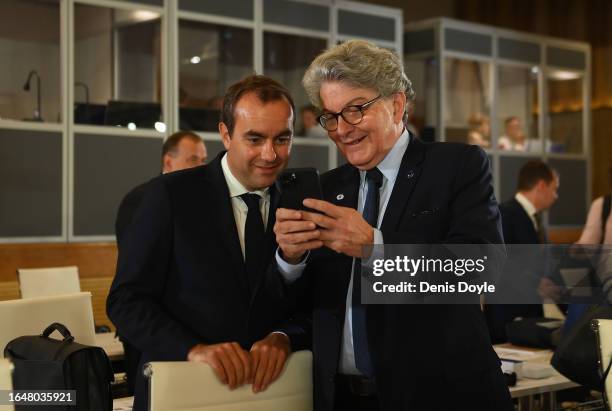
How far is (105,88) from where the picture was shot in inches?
287

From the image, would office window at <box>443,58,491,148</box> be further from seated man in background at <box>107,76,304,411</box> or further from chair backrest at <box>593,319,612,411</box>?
seated man in background at <box>107,76,304,411</box>

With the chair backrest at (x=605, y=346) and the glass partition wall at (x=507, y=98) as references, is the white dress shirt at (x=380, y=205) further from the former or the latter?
the glass partition wall at (x=507, y=98)

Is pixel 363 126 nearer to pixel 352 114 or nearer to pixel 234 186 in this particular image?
pixel 352 114

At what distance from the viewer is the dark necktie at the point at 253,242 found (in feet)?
6.55

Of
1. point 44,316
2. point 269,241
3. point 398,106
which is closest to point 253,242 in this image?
point 269,241

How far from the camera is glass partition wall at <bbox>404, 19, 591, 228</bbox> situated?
32.6ft

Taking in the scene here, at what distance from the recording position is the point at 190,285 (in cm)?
195

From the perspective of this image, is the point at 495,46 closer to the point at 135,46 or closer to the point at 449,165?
the point at 135,46

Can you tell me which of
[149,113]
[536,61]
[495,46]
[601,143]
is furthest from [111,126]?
[601,143]

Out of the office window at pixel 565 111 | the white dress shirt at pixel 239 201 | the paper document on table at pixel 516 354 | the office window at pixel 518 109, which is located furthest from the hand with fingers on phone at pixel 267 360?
the office window at pixel 565 111

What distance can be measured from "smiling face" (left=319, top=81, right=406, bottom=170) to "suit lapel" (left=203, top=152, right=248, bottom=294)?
1.00ft

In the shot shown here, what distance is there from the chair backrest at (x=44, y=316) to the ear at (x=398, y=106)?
1798mm

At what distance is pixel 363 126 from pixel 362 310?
1.42 feet

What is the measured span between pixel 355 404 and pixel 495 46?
358 inches
